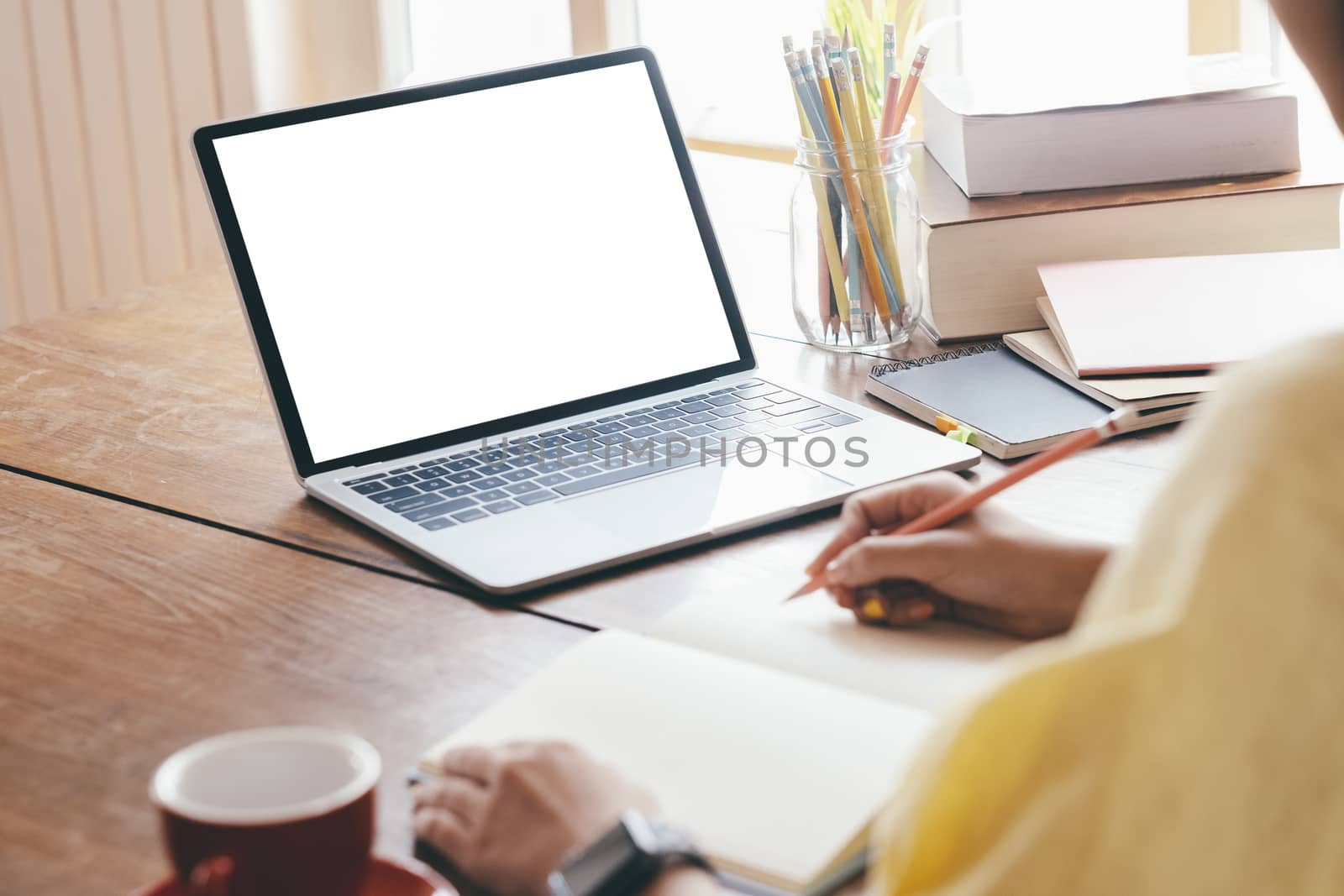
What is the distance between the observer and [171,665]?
79 centimetres

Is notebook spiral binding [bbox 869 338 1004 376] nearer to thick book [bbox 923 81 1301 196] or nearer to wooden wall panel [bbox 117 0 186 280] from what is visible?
thick book [bbox 923 81 1301 196]

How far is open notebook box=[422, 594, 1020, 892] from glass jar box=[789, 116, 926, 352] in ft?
1.61

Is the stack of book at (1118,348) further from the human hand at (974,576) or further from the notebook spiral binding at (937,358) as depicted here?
the human hand at (974,576)

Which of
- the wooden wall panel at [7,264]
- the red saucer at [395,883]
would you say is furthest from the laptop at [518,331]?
the wooden wall panel at [7,264]

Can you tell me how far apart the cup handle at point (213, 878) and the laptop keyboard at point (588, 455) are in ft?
1.49

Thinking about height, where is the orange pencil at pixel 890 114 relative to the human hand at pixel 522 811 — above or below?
above

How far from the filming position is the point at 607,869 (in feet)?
1.80

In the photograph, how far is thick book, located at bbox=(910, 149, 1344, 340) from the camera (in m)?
1.24

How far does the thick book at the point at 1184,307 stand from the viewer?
3.62 ft

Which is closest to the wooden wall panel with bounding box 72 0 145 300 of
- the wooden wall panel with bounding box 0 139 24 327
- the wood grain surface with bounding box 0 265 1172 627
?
the wooden wall panel with bounding box 0 139 24 327

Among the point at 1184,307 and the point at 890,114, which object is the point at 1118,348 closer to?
the point at 1184,307

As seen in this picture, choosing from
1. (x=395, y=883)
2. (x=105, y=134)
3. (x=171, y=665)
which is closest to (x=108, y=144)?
(x=105, y=134)

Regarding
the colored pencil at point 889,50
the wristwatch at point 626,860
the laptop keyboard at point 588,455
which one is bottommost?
the wristwatch at point 626,860

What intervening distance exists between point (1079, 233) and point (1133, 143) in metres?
0.11
